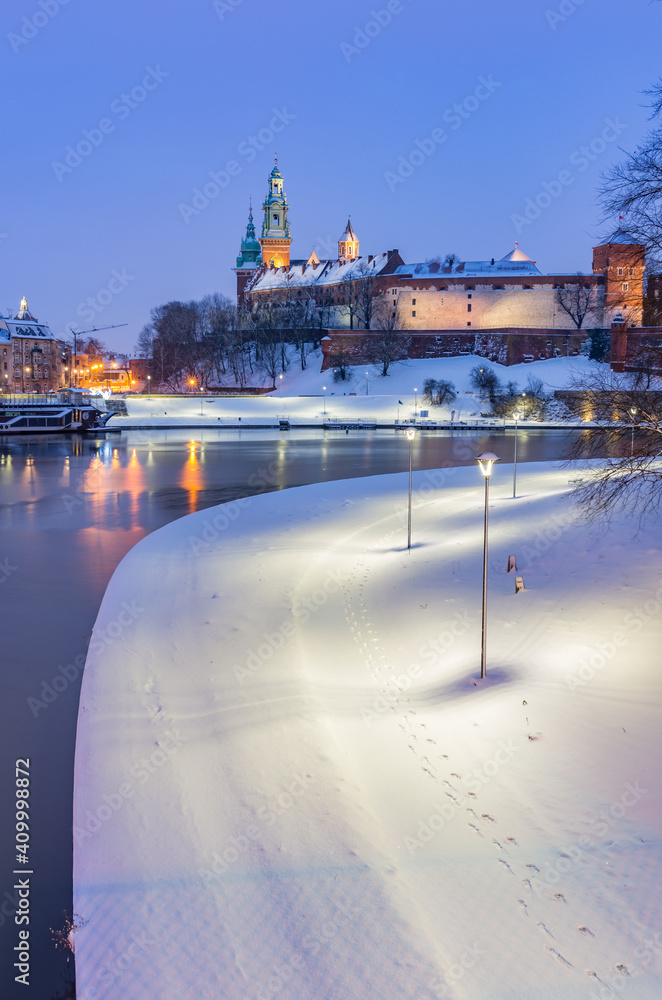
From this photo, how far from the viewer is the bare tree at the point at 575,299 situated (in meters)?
79.2

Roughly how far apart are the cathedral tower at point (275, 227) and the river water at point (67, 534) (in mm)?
62310

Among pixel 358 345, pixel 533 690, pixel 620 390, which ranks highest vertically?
pixel 358 345

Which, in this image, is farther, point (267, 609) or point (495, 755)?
point (267, 609)

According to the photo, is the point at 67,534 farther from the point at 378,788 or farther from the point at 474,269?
the point at 474,269

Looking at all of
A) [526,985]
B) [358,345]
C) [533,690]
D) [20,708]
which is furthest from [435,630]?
[358,345]

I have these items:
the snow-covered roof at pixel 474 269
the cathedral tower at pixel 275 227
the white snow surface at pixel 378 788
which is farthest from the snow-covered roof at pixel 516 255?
the white snow surface at pixel 378 788

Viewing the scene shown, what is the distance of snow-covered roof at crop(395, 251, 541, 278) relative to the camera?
82375 millimetres

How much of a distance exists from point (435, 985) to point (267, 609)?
8.07 metres

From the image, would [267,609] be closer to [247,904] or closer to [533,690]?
[533,690]

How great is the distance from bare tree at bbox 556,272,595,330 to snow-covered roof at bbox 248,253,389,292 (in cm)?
2044

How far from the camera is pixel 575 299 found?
79.9 meters

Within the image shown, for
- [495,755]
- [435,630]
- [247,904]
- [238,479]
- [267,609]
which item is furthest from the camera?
[238,479]

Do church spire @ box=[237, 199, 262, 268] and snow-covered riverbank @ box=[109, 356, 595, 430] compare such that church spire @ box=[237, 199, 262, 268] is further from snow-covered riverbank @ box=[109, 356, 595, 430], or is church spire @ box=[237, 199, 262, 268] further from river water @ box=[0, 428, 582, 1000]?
river water @ box=[0, 428, 582, 1000]

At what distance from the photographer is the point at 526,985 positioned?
4.46 m
